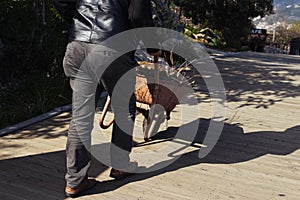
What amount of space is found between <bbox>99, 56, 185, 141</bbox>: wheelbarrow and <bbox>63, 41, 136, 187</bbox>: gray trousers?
909 millimetres

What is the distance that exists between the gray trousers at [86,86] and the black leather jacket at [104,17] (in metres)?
0.08

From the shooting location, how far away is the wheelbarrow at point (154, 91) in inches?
163

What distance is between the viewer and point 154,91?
412 centimetres

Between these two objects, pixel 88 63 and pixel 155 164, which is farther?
pixel 155 164

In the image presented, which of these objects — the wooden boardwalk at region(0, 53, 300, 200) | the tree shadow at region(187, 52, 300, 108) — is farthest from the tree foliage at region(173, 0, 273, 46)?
the wooden boardwalk at region(0, 53, 300, 200)

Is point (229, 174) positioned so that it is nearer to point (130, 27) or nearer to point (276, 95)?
point (130, 27)

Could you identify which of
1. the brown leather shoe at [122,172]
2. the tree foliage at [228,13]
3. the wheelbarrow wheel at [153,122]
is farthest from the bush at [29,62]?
the tree foliage at [228,13]

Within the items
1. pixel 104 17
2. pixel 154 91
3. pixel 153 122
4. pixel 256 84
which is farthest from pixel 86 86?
pixel 256 84

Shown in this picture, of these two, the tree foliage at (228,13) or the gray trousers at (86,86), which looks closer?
the gray trousers at (86,86)

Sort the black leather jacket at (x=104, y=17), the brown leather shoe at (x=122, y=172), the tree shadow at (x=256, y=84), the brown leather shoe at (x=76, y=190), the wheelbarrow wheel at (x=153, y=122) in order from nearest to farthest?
the black leather jacket at (x=104, y=17), the brown leather shoe at (x=76, y=190), the brown leather shoe at (x=122, y=172), the wheelbarrow wheel at (x=153, y=122), the tree shadow at (x=256, y=84)

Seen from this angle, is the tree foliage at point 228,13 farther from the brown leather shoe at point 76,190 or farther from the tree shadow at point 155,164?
the brown leather shoe at point 76,190

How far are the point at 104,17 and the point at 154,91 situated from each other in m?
1.35

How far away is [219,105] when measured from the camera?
6551 mm

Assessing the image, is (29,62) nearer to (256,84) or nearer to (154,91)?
(154,91)
